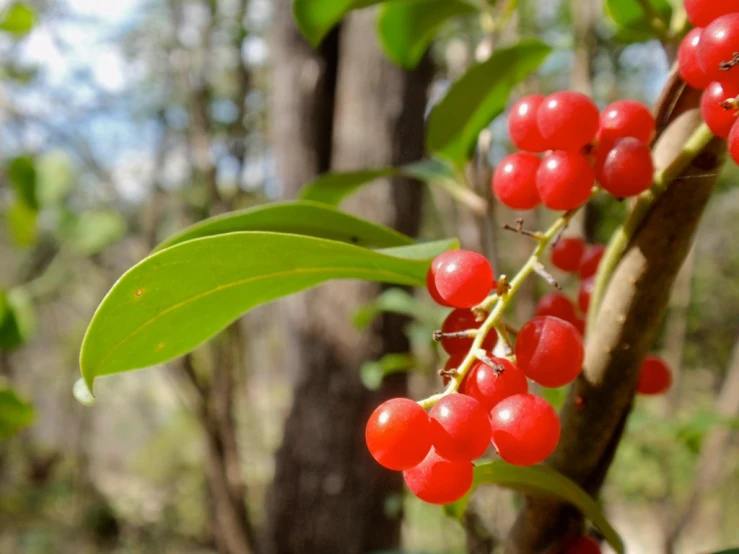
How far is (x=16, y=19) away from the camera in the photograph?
4.48 ft

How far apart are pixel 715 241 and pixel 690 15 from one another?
16.1ft

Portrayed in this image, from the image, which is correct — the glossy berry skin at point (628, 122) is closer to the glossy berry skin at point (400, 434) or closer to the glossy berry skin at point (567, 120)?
the glossy berry skin at point (567, 120)

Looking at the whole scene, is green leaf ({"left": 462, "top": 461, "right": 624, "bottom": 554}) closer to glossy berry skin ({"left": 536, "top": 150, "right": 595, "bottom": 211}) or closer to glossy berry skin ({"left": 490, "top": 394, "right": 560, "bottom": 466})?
glossy berry skin ({"left": 490, "top": 394, "right": 560, "bottom": 466})

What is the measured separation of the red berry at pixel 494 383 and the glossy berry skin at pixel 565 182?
0.11 m

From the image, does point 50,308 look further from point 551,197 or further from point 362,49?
point 551,197

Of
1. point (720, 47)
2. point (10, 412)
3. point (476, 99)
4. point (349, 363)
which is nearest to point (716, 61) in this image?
point (720, 47)

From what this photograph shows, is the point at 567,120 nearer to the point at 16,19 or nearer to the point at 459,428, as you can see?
the point at 459,428

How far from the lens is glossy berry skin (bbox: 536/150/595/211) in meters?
0.40

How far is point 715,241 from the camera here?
183 inches

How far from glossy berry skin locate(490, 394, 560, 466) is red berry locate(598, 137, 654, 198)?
145mm

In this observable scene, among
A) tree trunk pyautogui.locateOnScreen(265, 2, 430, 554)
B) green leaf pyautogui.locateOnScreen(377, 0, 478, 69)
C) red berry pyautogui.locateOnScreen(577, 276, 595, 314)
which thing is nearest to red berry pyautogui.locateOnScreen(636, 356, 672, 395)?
red berry pyautogui.locateOnScreen(577, 276, 595, 314)

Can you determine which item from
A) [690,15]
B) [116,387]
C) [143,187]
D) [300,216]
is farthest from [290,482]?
[116,387]

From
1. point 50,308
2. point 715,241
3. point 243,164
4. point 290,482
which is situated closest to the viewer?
point 290,482

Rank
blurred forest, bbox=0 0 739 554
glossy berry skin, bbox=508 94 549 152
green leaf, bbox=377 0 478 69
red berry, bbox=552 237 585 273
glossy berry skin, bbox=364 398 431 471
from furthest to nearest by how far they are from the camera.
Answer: blurred forest, bbox=0 0 739 554, green leaf, bbox=377 0 478 69, red berry, bbox=552 237 585 273, glossy berry skin, bbox=508 94 549 152, glossy berry skin, bbox=364 398 431 471
